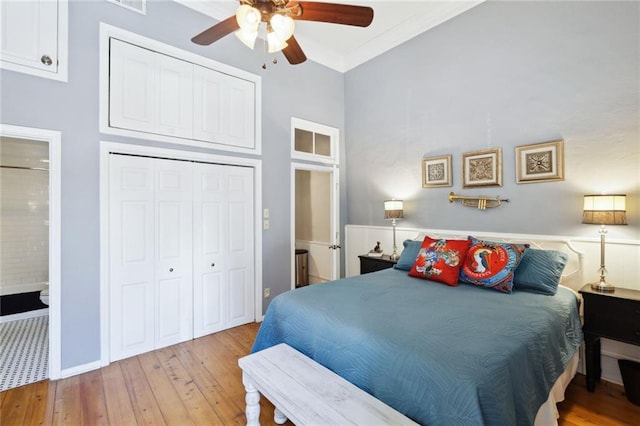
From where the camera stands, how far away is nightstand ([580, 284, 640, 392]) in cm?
207

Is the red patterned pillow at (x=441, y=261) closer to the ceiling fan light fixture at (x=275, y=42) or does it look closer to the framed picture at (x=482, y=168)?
the framed picture at (x=482, y=168)

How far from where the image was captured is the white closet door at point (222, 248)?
10.5 ft

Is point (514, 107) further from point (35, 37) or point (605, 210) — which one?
point (35, 37)

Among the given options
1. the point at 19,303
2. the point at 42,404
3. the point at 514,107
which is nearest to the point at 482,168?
the point at 514,107

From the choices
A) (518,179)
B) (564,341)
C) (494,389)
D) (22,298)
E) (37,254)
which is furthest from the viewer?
(37,254)

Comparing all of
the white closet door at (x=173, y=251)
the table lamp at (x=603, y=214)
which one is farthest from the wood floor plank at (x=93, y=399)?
the table lamp at (x=603, y=214)

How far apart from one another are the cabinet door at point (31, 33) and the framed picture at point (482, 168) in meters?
3.87

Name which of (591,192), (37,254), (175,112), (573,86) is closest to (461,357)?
(591,192)

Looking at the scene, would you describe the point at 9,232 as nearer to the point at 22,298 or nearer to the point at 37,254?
the point at 37,254

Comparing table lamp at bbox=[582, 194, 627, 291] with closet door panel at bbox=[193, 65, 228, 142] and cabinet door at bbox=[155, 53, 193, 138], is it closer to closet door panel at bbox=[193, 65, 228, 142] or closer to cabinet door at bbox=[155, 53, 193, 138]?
closet door panel at bbox=[193, 65, 228, 142]

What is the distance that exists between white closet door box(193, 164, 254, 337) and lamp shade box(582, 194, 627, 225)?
10.5 ft

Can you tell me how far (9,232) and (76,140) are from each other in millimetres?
2846

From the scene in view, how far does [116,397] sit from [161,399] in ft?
1.14

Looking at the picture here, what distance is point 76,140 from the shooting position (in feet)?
A: 8.18
